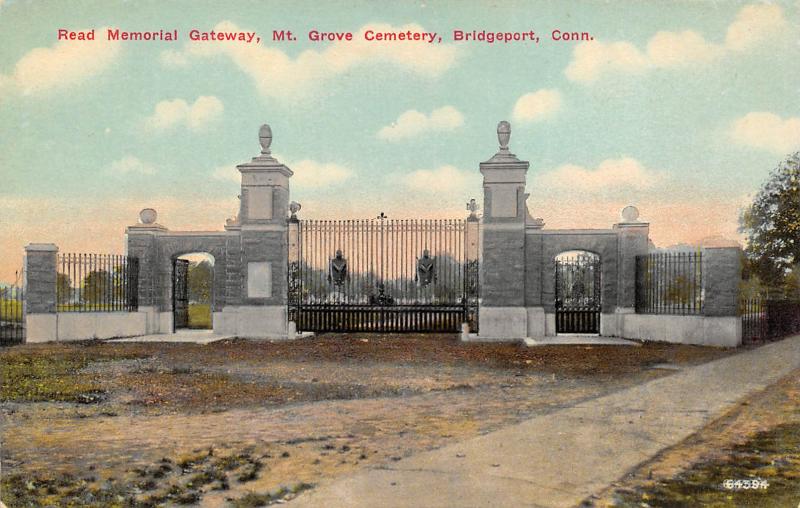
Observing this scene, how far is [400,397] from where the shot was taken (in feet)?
29.5

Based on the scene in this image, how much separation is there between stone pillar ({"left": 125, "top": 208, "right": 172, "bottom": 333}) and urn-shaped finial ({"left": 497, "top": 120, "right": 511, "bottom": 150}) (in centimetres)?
1012

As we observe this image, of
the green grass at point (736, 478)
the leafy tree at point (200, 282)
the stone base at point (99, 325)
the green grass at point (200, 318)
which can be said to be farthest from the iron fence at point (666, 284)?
the leafy tree at point (200, 282)

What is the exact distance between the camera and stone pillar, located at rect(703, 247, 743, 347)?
16.3 meters

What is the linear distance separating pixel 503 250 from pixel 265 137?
292 inches

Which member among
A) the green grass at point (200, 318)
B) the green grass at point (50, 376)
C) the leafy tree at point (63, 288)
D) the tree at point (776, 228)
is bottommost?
the green grass at point (200, 318)

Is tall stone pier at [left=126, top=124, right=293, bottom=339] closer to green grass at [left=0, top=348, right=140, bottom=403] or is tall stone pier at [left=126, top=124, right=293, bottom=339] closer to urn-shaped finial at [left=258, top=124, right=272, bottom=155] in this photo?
urn-shaped finial at [left=258, top=124, right=272, bottom=155]

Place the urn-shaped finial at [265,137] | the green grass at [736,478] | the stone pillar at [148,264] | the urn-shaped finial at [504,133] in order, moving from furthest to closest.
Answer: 1. the stone pillar at [148,264]
2. the urn-shaped finial at [265,137]
3. the urn-shaped finial at [504,133]
4. the green grass at [736,478]

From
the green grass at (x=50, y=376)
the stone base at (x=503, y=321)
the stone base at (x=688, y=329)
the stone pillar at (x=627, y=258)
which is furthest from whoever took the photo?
the stone pillar at (x=627, y=258)

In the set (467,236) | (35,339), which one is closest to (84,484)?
(35,339)

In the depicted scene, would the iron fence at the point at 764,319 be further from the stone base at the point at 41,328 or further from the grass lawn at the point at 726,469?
the stone base at the point at 41,328

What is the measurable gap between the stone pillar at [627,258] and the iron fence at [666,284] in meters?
0.19

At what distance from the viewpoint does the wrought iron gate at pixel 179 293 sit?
68.2 feet

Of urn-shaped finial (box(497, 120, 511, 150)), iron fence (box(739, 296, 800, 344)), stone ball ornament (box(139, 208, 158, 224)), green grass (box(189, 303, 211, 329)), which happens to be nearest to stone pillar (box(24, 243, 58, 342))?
stone ball ornament (box(139, 208, 158, 224))

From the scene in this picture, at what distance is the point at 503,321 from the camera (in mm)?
18578
